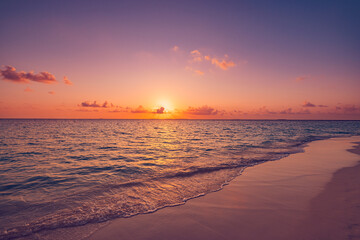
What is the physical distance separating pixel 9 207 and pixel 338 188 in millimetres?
13487

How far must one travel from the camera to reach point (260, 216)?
229 inches

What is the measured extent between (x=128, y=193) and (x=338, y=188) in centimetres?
932

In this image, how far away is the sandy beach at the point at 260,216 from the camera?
493 cm

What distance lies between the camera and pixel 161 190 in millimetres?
8602

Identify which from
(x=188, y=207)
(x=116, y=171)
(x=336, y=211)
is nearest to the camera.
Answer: (x=336, y=211)

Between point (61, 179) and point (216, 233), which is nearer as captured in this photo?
point (216, 233)

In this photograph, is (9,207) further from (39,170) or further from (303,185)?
(303,185)

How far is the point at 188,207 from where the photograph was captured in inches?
263

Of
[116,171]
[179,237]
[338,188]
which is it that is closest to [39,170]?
[116,171]

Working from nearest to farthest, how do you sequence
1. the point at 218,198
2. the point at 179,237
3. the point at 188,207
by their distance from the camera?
the point at 179,237, the point at 188,207, the point at 218,198

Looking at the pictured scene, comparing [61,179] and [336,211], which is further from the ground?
[336,211]

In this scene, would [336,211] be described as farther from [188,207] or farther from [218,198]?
[188,207]

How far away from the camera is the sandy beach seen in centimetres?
493

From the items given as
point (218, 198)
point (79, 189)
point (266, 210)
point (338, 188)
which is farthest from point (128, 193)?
point (338, 188)
